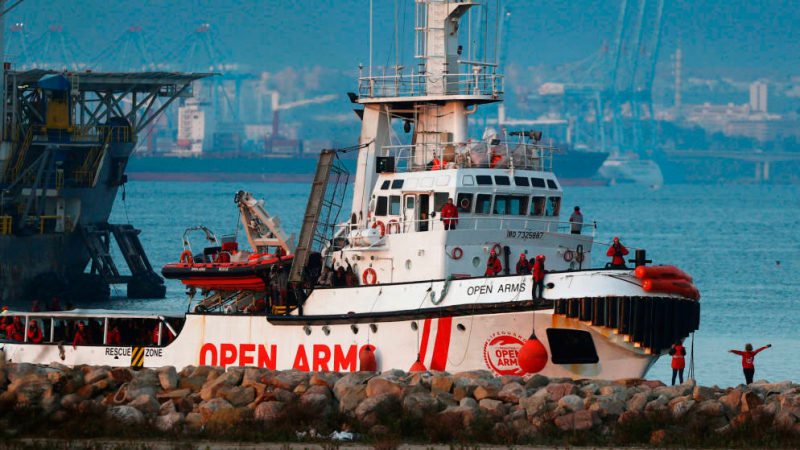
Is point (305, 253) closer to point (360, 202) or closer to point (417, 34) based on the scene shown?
point (360, 202)

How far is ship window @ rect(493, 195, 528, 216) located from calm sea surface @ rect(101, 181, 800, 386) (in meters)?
10.0

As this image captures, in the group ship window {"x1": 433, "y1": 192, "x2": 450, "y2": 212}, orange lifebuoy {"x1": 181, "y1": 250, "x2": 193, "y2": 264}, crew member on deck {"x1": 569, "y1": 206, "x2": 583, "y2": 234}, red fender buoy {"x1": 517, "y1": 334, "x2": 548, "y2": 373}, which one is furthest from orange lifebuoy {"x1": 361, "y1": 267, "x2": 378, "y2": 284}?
red fender buoy {"x1": 517, "y1": 334, "x2": 548, "y2": 373}

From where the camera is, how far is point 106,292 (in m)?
58.4

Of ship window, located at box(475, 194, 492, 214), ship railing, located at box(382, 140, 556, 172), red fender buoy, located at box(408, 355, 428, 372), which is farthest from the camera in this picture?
ship railing, located at box(382, 140, 556, 172)

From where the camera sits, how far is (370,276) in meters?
29.8

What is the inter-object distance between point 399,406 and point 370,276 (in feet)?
26.6

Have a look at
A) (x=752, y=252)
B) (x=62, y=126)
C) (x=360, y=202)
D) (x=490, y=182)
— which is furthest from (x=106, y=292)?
(x=752, y=252)

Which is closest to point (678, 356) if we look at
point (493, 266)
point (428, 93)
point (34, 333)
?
point (493, 266)

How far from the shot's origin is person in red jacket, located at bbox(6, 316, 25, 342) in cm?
3200

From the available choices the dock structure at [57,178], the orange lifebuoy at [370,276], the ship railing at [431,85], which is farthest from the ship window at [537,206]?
the dock structure at [57,178]

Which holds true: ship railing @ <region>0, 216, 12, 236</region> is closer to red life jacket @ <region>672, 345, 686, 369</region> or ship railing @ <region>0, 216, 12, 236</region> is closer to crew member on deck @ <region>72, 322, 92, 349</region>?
crew member on deck @ <region>72, 322, 92, 349</region>

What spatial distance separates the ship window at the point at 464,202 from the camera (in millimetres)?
29422

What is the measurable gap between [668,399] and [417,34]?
1290 cm

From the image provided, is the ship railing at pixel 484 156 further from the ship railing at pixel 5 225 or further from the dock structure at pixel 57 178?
the dock structure at pixel 57 178
